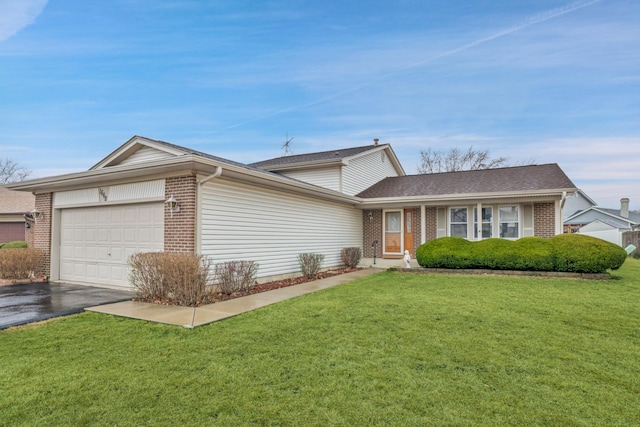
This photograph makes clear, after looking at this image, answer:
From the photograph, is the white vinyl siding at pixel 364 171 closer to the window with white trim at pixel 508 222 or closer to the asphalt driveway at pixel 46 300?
the window with white trim at pixel 508 222

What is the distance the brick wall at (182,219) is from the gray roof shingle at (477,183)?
948cm

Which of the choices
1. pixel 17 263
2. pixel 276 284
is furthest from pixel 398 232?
pixel 17 263

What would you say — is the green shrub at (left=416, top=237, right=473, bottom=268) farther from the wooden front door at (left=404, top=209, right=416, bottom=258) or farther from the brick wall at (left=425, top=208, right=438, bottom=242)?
the wooden front door at (left=404, top=209, right=416, bottom=258)

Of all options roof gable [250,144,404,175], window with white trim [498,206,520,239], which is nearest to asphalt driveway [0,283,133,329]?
roof gable [250,144,404,175]

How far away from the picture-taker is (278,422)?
2633 millimetres

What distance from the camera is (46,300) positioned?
698cm

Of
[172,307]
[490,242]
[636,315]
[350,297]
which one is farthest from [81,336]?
[490,242]

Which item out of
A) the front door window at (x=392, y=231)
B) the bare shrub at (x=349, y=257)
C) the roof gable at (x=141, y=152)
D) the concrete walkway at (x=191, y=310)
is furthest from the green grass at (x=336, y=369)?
the front door window at (x=392, y=231)

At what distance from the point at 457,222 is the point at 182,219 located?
1084cm

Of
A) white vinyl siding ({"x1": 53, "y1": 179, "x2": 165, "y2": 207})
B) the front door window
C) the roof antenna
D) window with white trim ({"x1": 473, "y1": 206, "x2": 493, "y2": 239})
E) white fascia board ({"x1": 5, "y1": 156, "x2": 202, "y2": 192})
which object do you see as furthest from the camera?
the roof antenna

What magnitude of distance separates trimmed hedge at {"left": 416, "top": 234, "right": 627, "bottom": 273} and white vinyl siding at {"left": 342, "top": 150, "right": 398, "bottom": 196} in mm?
Answer: 4516

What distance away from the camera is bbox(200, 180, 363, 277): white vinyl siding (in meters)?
7.92

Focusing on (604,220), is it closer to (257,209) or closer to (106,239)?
(257,209)

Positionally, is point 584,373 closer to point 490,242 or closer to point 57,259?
point 490,242
